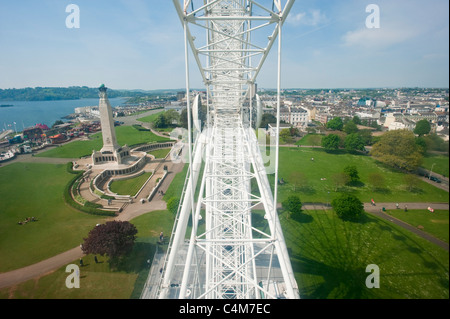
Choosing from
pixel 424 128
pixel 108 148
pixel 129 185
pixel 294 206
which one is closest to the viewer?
pixel 424 128

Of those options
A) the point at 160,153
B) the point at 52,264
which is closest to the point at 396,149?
the point at 52,264

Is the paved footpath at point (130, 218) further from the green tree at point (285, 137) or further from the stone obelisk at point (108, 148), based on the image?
the green tree at point (285, 137)

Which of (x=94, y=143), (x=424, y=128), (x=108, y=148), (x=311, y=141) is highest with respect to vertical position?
(x=424, y=128)

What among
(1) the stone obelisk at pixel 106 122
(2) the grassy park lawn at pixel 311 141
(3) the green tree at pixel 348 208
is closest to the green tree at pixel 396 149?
(3) the green tree at pixel 348 208

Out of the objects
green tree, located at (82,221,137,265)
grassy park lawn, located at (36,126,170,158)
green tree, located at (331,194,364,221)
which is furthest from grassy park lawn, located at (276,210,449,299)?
grassy park lawn, located at (36,126,170,158)

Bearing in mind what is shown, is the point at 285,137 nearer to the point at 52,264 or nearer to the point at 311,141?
the point at 311,141
